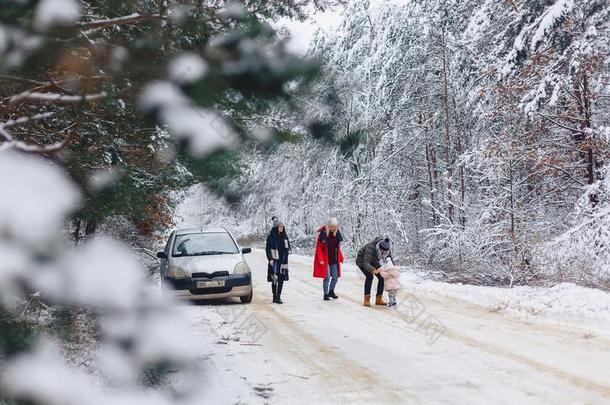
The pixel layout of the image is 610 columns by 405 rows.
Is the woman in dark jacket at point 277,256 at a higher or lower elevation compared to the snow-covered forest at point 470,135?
lower

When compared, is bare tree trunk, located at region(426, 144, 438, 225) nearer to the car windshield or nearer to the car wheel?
the car windshield

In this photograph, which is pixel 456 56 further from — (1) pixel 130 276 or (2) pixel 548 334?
(1) pixel 130 276

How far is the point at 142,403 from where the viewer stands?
475 centimetres

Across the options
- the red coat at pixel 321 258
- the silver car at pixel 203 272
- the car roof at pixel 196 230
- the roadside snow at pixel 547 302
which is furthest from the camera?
the car roof at pixel 196 230

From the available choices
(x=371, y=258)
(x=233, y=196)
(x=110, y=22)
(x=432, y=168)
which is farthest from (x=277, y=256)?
(x=432, y=168)

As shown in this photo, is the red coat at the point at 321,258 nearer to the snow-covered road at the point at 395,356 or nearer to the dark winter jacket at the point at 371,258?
the dark winter jacket at the point at 371,258

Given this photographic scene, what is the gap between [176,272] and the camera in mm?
12461

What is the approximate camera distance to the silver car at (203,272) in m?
12.4

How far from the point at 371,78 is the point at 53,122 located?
1932cm

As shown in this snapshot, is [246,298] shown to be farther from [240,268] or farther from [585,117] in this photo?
[585,117]

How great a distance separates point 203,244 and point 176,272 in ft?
4.22

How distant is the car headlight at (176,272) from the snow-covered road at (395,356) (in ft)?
2.89

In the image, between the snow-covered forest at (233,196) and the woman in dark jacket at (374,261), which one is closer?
the snow-covered forest at (233,196)

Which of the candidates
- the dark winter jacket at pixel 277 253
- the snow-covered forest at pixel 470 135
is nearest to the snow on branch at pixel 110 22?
the snow-covered forest at pixel 470 135
